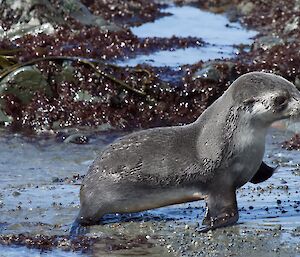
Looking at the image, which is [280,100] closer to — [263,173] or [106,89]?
[263,173]

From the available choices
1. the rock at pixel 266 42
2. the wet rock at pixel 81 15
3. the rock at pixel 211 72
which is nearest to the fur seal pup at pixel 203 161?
the rock at pixel 211 72

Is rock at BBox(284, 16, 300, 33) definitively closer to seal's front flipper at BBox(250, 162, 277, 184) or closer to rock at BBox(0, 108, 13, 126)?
rock at BBox(0, 108, 13, 126)

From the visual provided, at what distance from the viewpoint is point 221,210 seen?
6.99 m

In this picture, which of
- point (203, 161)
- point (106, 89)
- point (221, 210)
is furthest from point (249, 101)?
point (106, 89)

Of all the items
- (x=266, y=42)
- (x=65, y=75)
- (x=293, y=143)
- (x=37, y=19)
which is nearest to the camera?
(x=293, y=143)

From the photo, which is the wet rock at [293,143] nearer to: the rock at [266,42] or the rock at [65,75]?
the rock at [65,75]

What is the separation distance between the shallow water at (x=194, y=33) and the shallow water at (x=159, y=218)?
3.42 metres

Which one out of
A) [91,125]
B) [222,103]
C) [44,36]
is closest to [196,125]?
[222,103]

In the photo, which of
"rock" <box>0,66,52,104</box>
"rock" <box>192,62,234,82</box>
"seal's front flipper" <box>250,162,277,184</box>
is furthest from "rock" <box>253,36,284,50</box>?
"seal's front flipper" <box>250,162,277,184</box>

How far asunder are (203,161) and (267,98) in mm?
606

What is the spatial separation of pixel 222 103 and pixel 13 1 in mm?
6929

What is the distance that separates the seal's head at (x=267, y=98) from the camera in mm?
7035

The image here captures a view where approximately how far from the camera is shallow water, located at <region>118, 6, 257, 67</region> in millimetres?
12766

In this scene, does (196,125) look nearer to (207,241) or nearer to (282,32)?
(207,241)
